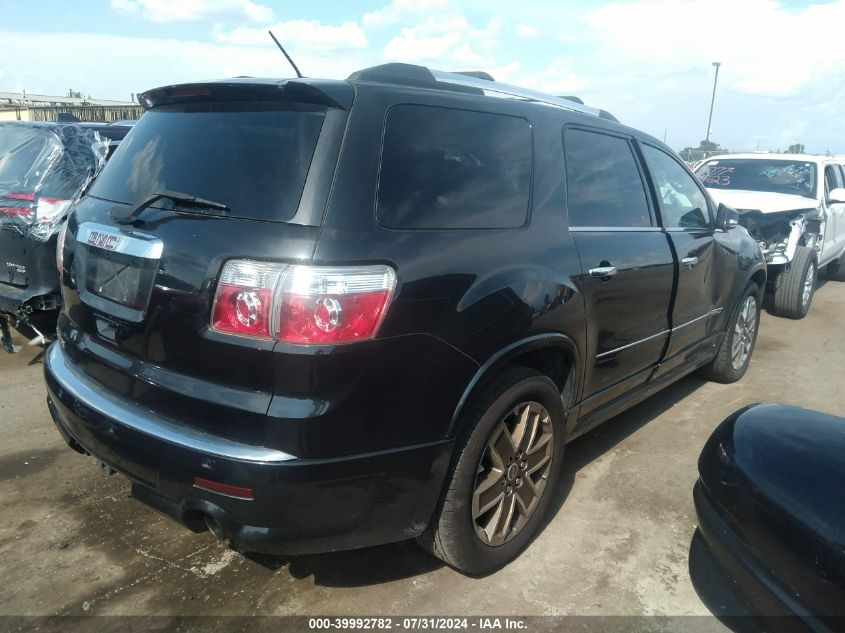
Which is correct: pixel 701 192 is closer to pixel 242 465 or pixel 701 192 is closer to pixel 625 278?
pixel 625 278

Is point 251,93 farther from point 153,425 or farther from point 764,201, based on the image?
point 764,201

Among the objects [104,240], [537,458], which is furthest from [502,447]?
[104,240]

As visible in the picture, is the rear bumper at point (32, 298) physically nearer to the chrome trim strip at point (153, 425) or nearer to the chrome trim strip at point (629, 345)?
the chrome trim strip at point (153, 425)

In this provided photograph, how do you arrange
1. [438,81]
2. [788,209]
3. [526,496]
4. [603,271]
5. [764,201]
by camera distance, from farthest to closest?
[764,201], [788,209], [603,271], [526,496], [438,81]

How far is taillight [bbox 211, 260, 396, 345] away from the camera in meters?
1.88

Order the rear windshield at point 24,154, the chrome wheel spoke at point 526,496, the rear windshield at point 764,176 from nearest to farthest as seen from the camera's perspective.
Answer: the chrome wheel spoke at point 526,496, the rear windshield at point 24,154, the rear windshield at point 764,176

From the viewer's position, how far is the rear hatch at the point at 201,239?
1956 millimetres

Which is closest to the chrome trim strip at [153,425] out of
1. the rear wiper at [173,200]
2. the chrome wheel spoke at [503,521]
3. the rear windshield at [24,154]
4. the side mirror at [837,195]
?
the rear wiper at [173,200]

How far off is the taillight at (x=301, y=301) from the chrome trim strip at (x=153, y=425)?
0.35 m

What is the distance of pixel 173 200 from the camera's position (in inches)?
86.3

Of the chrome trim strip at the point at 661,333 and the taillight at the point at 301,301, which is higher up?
the taillight at the point at 301,301

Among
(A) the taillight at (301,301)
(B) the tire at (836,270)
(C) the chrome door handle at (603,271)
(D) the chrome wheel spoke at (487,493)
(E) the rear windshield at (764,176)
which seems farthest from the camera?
(B) the tire at (836,270)

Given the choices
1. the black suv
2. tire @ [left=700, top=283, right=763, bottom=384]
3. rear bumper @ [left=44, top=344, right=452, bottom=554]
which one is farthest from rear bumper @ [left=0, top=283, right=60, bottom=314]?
tire @ [left=700, top=283, right=763, bottom=384]

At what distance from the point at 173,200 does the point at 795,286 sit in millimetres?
6829
